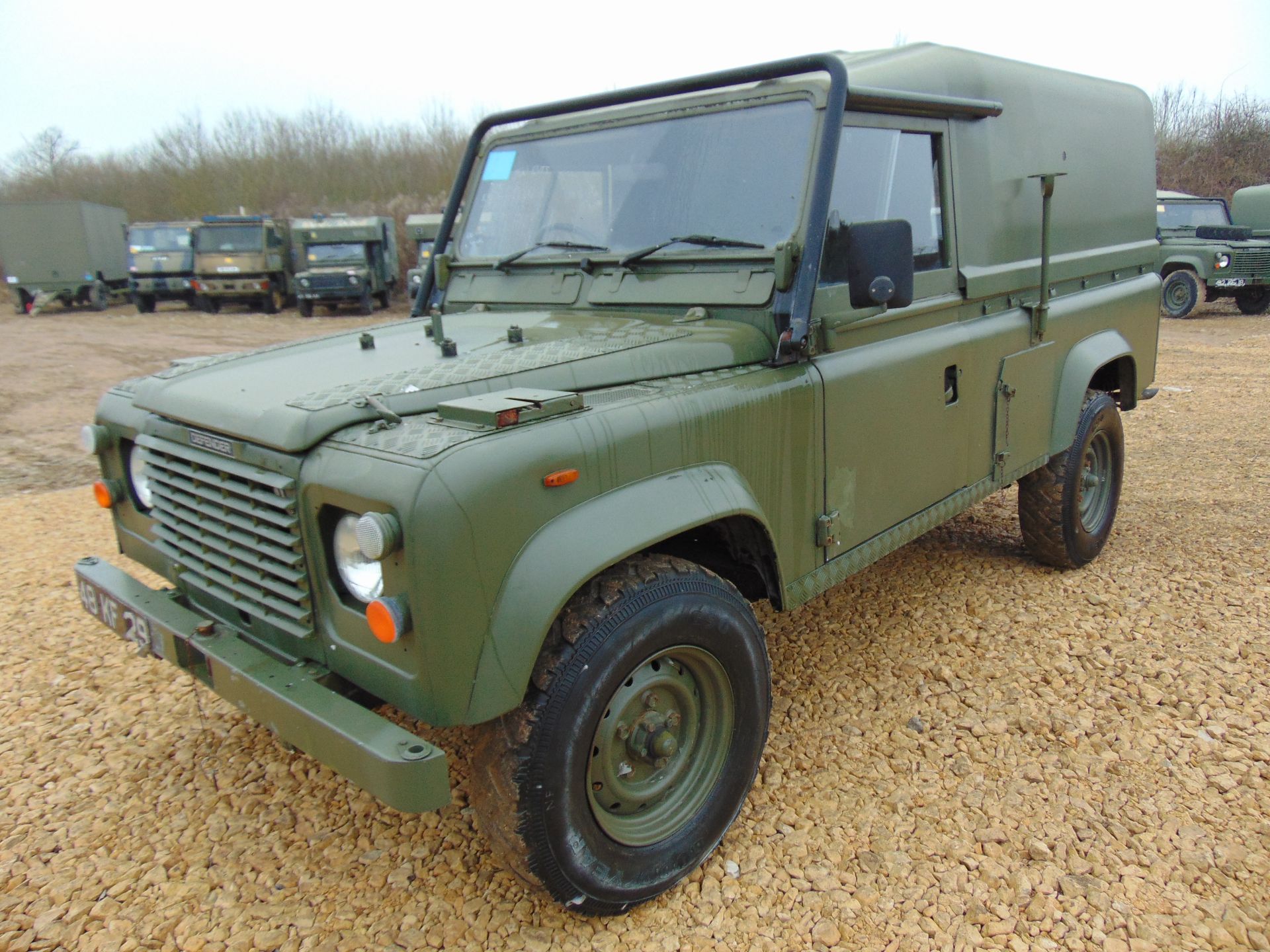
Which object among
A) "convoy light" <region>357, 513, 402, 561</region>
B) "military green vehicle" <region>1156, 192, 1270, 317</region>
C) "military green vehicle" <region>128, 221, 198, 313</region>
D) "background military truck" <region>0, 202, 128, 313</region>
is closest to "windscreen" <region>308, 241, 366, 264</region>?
"military green vehicle" <region>128, 221, 198, 313</region>

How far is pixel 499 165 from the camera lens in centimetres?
381

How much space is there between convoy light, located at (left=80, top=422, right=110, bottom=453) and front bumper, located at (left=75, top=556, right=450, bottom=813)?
1.35 feet

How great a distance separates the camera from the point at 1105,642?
3.91 meters

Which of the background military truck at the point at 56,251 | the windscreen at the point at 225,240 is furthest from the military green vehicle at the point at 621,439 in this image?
the background military truck at the point at 56,251

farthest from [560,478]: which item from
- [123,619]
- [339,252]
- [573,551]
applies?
[339,252]

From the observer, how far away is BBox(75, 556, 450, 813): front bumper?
1966 millimetres

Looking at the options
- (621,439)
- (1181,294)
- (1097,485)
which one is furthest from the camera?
(1181,294)

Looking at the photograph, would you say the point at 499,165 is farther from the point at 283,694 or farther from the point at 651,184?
the point at 283,694

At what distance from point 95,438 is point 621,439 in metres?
1.88

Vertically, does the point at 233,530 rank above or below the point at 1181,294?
above

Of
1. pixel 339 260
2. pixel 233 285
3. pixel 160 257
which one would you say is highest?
pixel 160 257

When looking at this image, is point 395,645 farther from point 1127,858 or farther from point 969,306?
point 969,306

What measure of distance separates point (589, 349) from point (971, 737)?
191 centimetres

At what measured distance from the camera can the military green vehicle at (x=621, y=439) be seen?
6.82 feet
